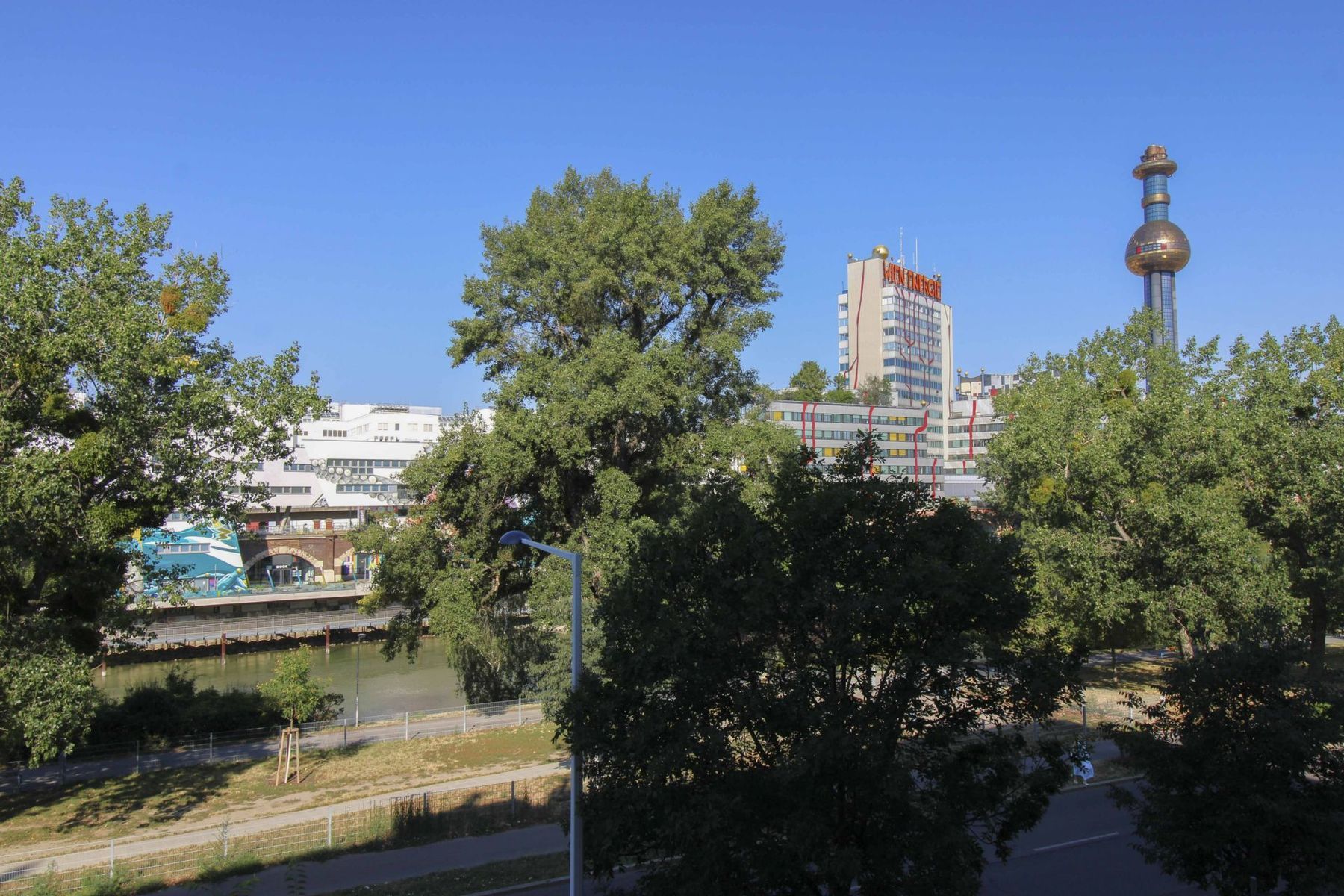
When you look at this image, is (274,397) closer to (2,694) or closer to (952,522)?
(2,694)

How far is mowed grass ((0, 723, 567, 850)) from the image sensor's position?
20.2 m

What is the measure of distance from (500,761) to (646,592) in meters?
17.0

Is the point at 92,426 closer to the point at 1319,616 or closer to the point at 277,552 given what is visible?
the point at 1319,616

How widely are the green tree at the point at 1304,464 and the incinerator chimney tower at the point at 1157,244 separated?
143132mm

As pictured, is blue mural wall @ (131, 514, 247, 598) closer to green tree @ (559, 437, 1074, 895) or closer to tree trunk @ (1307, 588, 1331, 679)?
green tree @ (559, 437, 1074, 895)

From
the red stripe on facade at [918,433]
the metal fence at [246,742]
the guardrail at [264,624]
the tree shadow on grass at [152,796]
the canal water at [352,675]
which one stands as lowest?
the canal water at [352,675]

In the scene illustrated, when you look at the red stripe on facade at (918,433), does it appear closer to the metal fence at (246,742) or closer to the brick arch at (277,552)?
the brick arch at (277,552)

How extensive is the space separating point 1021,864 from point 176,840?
53.7 ft

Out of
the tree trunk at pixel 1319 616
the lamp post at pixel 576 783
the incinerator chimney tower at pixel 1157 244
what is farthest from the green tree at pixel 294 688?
the incinerator chimney tower at pixel 1157 244

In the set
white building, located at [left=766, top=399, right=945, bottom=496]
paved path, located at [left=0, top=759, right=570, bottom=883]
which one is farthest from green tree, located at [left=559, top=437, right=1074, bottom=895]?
white building, located at [left=766, top=399, right=945, bottom=496]

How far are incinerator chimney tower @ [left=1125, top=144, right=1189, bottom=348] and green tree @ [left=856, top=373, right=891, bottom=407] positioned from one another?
6156 cm

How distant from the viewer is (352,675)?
4944cm

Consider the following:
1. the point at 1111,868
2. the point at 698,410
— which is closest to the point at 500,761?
the point at 698,410

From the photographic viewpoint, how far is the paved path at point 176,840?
1705 cm
